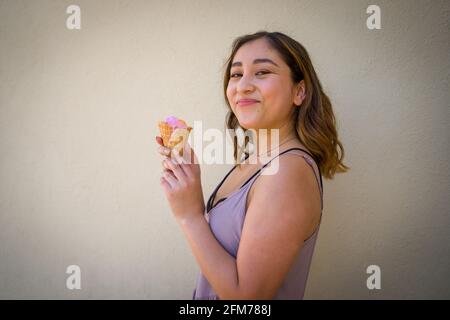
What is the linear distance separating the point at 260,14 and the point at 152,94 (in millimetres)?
822

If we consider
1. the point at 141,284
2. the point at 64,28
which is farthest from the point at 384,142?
the point at 64,28

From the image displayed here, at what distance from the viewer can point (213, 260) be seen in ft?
3.45

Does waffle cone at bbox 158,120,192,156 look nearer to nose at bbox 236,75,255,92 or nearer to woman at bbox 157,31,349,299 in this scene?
woman at bbox 157,31,349,299

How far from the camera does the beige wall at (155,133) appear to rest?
1.76 metres

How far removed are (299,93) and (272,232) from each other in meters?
0.61

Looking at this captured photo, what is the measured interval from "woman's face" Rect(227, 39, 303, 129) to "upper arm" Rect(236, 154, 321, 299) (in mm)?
287

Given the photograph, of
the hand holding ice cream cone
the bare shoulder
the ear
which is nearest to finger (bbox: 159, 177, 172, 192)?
Result: the hand holding ice cream cone

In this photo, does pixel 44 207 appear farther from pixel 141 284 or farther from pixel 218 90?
pixel 218 90

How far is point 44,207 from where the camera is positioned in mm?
2020

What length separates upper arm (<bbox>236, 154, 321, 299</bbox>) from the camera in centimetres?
98

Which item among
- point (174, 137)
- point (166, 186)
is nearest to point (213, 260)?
point (166, 186)

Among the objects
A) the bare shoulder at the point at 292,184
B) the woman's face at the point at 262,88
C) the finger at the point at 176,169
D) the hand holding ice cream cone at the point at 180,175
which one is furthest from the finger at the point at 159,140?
the bare shoulder at the point at 292,184

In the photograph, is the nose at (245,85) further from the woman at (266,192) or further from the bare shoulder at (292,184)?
the bare shoulder at (292,184)
